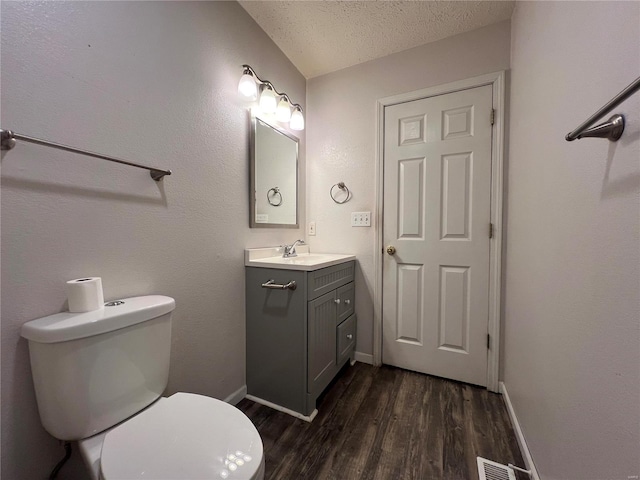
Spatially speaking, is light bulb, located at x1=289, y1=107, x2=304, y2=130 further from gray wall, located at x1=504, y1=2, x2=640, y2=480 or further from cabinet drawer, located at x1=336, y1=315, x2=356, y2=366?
cabinet drawer, located at x1=336, y1=315, x2=356, y2=366

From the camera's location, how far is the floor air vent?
0.99 meters

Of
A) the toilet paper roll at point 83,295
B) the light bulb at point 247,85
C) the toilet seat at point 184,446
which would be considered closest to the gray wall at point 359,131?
the light bulb at point 247,85

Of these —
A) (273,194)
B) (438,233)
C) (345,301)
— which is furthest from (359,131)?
(345,301)

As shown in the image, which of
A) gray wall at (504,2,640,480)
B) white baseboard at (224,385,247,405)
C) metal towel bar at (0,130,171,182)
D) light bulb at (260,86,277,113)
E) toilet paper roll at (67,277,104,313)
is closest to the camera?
gray wall at (504,2,640,480)

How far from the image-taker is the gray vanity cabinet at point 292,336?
4.22 ft

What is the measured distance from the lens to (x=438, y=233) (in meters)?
1.66

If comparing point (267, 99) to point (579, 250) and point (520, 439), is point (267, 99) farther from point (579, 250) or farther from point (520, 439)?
point (520, 439)

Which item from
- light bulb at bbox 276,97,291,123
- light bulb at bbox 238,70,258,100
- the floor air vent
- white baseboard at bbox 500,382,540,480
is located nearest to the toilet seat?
the floor air vent

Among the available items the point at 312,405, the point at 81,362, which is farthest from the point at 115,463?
the point at 312,405

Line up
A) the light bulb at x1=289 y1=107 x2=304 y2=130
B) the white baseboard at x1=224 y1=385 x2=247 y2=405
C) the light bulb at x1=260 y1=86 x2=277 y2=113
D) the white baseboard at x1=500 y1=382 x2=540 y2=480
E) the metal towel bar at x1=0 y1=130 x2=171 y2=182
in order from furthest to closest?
the light bulb at x1=289 y1=107 x2=304 y2=130
the light bulb at x1=260 y1=86 x2=277 y2=113
the white baseboard at x1=224 y1=385 x2=247 y2=405
the white baseboard at x1=500 y1=382 x2=540 y2=480
the metal towel bar at x1=0 y1=130 x2=171 y2=182

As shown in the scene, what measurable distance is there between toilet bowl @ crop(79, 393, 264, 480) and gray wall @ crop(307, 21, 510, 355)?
1.32 metres

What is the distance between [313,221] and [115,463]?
65.3 inches

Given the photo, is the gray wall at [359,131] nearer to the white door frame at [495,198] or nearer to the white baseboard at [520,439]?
the white door frame at [495,198]

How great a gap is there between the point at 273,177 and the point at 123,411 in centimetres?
135
